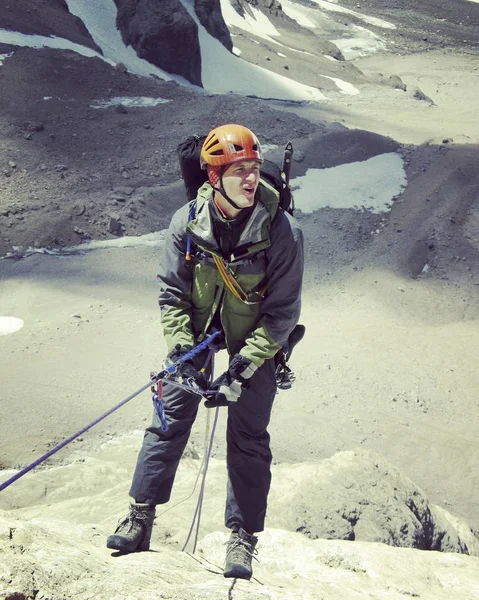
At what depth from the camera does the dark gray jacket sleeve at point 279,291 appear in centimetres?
389

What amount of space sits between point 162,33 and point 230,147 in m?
21.3

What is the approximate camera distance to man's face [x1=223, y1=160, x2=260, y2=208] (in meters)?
3.83

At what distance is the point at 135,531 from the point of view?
3.90 meters

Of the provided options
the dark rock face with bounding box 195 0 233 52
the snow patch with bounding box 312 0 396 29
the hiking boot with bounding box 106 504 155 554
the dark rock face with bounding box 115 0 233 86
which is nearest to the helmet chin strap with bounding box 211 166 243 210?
the hiking boot with bounding box 106 504 155 554

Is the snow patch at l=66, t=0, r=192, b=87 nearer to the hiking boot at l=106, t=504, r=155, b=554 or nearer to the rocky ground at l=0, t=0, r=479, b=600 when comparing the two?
the rocky ground at l=0, t=0, r=479, b=600

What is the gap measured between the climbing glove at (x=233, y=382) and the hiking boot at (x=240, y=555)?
2.77 feet

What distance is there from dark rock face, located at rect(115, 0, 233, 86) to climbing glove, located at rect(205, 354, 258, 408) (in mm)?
21672

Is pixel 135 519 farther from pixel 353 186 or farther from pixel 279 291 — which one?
pixel 353 186

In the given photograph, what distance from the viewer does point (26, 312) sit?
383 inches

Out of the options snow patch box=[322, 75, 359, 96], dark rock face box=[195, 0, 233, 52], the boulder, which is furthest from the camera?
snow patch box=[322, 75, 359, 96]

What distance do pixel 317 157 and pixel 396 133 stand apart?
519cm

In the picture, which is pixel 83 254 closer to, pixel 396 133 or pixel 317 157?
pixel 317 157

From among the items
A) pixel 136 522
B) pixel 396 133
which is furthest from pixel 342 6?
pixel 136 522

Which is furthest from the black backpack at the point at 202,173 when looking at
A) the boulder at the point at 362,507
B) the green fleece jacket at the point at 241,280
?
the boulder at the point at 362,507
